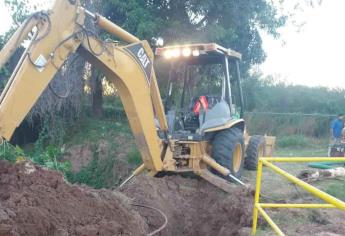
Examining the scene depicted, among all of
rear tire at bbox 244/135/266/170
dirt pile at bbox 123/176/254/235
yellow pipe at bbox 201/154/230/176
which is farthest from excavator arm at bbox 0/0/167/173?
rear tire at bbox 244/135/266/170

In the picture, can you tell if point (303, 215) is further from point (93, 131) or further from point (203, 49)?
point (93, 131)

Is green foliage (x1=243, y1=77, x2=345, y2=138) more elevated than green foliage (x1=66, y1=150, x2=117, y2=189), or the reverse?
green foliage (x1=243, y1=77, x2=345, y2=138)

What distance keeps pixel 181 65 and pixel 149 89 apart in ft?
7.46

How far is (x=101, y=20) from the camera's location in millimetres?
5504

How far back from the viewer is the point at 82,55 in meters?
5.50

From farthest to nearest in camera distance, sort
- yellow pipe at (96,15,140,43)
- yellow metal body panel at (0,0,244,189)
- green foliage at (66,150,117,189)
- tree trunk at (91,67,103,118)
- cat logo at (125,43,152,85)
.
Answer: tree trunk at (91,67,103,118) < green foliage at (66,150,117,189) < cat logo at (125,43,152,85) < yellow pipe at (96,15,140,43) < yellow metal body panel at (0,0,244,189)

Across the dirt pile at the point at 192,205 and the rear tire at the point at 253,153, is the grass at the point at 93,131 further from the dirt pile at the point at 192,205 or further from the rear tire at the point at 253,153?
the dirt pile at the point at 192,205

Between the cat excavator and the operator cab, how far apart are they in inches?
0.7

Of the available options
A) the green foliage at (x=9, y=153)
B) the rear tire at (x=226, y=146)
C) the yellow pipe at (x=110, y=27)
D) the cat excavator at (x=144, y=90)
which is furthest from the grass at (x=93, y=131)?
the green foliage at (x=9, y=153)

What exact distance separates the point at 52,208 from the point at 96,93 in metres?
10.6

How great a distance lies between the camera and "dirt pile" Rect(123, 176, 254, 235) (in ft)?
19.1

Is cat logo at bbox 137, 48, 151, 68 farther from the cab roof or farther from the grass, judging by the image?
the grass

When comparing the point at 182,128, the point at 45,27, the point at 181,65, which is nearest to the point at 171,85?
the point at 181,65

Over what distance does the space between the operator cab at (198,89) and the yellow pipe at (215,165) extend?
370 millimetres
